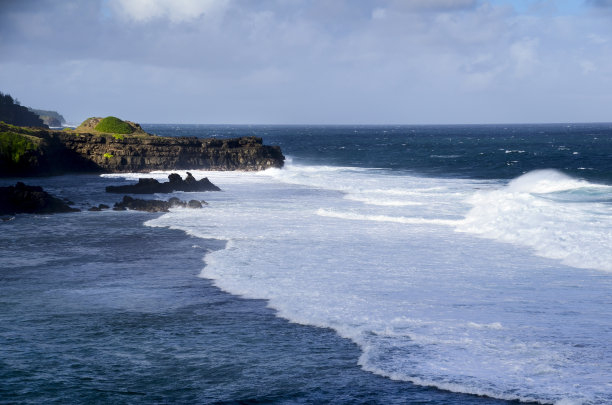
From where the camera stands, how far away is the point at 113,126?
72062 mm

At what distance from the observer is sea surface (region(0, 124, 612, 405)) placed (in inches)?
443

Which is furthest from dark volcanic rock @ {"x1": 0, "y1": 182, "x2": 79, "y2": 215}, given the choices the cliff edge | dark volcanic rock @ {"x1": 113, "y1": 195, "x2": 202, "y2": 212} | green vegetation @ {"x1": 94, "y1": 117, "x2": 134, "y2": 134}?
green vegetation @ {"x1": 94, "y1": 117, "x2": 134, "y2": 134}

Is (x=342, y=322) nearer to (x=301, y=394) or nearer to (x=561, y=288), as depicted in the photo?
(x=301, y=394)

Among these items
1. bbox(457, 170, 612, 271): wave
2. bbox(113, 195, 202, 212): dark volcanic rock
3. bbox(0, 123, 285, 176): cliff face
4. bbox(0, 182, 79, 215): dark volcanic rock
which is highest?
bbox(0, 123, 285, 176): cliff face

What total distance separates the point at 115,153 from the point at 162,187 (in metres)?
19.8

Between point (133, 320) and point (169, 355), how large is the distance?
2.61 meters

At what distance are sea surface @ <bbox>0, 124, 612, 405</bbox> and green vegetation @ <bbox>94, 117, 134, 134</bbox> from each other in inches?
1600

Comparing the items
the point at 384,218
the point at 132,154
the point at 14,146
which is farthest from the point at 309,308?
the point at 132,154

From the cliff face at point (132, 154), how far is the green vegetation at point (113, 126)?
19.5ft

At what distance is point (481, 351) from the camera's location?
1266cm

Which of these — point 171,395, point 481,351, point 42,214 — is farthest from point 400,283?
point 42,214

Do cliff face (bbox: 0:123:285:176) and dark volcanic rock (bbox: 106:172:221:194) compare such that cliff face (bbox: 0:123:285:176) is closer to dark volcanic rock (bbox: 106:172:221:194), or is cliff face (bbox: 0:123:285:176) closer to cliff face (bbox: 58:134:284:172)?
cliff face (bbox: 58:134:284:172)

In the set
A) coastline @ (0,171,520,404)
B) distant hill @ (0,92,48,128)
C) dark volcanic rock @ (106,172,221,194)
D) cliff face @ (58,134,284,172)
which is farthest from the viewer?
distant hill @ (0,92,48,128)

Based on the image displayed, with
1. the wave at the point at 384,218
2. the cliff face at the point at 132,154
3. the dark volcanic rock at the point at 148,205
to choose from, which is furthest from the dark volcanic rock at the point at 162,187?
the wave at the point at 384,218
